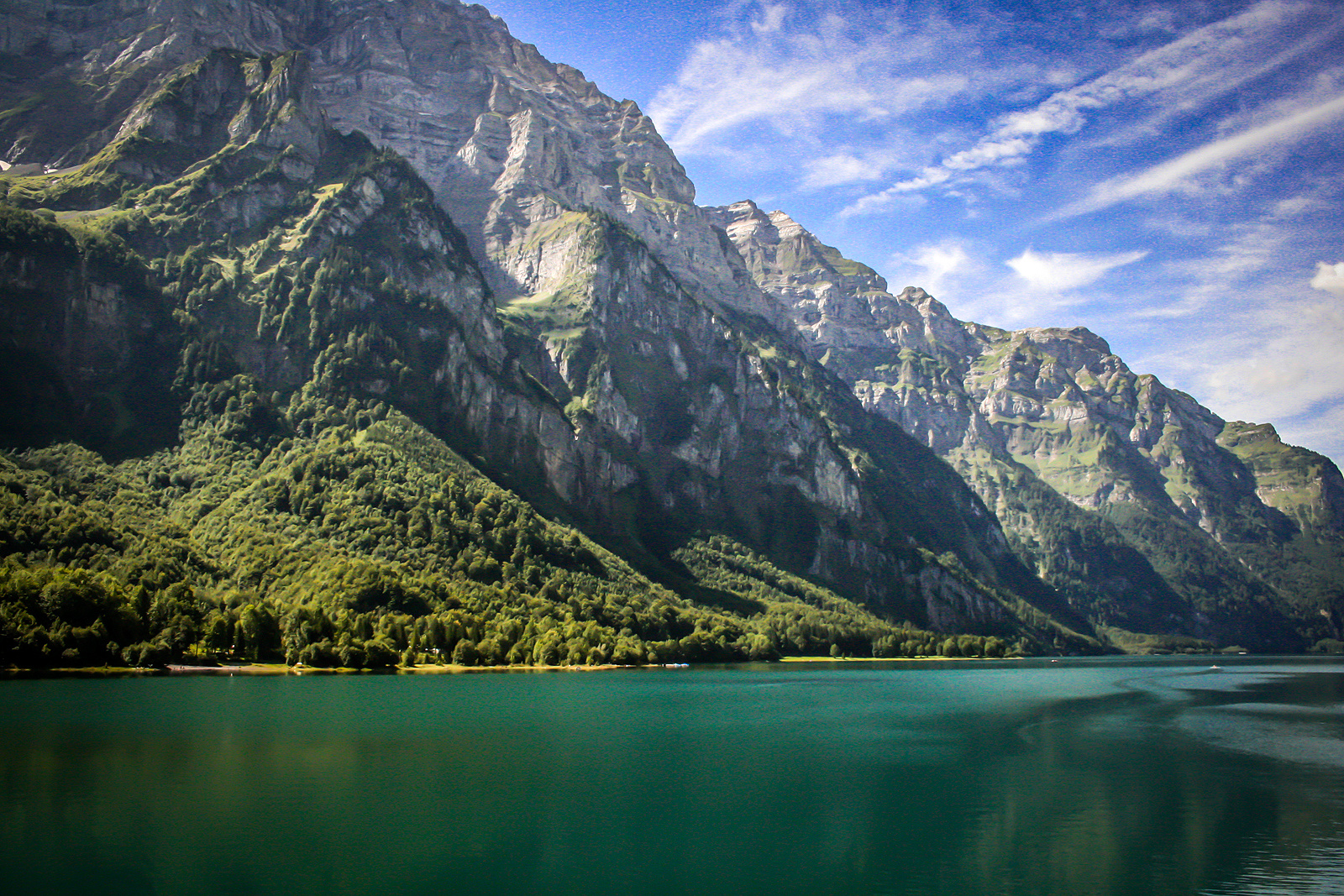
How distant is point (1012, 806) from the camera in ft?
192

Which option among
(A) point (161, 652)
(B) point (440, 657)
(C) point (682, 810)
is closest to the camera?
(C) point (682, 810)

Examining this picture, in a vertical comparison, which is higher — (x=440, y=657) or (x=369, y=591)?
(x=369, y=591)

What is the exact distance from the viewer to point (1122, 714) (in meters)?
119

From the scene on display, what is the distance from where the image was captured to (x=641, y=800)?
5894 centimetres

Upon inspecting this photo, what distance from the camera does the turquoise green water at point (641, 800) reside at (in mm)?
41906

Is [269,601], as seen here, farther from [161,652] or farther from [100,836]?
[100,836]

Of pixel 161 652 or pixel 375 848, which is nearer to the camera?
pixel 375 848

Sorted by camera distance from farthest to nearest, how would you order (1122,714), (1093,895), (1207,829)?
(1122,714) < (1207,829) < (1093,895)

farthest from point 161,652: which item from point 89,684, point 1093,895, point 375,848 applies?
point 1093,895

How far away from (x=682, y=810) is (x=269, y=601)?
159485 millimetres

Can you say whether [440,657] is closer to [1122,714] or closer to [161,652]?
[161,652]

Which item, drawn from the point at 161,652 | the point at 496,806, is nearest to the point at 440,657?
the point at 161,652

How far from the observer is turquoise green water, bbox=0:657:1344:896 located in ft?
137

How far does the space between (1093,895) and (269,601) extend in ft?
601
